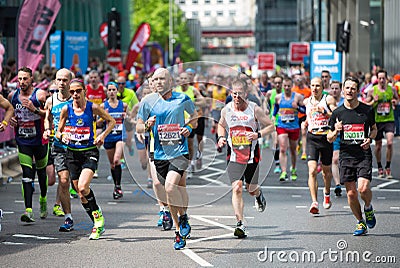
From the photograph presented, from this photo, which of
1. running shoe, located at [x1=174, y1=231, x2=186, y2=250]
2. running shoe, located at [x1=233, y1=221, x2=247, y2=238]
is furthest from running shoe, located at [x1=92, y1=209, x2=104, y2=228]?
running shoe, located at [x1=233, y1=221, x2=247, y2=238]

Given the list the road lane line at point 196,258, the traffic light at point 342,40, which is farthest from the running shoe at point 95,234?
the traffic light at point 342,40

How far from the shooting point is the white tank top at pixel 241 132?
35.5ft

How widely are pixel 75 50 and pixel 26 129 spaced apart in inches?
627

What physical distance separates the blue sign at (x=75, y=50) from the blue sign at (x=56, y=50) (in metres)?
0.17

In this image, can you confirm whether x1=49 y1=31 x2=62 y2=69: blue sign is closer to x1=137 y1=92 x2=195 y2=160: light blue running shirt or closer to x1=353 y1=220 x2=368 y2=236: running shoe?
x1=137 y1=92 x2=195 y2=160: light blue running shirt

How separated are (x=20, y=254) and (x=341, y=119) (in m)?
3.76

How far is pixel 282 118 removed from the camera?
56.0ft

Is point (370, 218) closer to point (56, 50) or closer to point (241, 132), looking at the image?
point (241, 132)

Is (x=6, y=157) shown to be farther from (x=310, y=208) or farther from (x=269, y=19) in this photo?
(x=269, y=19)

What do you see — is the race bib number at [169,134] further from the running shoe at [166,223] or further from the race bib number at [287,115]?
the race bib number at [287,115]

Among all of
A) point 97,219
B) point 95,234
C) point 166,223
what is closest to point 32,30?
point 166,223

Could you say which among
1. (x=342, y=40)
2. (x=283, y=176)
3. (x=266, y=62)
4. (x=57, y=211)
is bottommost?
(x=283, y=176)

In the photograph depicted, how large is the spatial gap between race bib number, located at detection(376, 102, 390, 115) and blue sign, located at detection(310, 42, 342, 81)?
34.2 ft

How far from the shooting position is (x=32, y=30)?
19688mm
